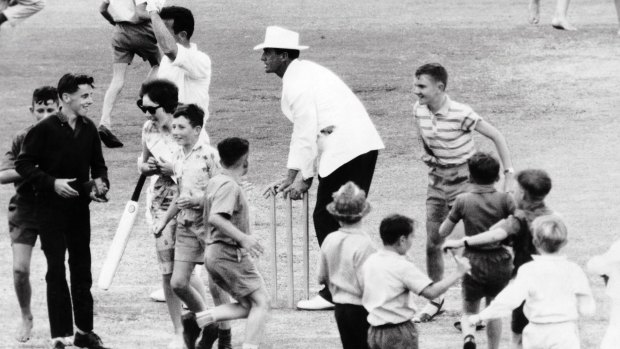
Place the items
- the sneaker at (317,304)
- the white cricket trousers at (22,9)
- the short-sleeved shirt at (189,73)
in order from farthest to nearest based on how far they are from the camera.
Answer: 1. the white cricket trousers at (22,9)
2. the short-sleeved shirt at (189,73)
3. the sneaker at (317,304)

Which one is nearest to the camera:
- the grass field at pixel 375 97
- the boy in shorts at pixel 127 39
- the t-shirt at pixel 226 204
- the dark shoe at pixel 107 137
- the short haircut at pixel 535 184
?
the short haircut at pixel 535 184

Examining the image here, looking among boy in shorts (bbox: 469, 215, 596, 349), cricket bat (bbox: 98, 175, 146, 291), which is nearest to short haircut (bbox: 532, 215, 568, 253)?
boy in shorts (bbox: 469, 215, 596, 349)

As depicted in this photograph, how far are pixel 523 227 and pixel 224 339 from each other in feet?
7.14

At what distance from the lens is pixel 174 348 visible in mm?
9375

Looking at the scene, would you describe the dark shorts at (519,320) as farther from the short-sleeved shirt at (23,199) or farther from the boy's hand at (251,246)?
the short-sleeved shirt at (23,199)

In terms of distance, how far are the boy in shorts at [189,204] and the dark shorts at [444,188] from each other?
1611 mm

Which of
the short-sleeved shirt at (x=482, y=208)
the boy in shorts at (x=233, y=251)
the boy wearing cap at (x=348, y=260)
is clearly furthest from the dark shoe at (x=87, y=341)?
the short-sleeved shirt at (x=482, y=208)

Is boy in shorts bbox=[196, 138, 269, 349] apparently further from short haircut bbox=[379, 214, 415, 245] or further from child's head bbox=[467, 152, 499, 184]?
child's head bbox=[467, 152, 499, 184]

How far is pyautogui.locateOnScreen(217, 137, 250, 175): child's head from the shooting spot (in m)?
8.65

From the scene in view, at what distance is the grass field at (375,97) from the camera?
10547 millimetres

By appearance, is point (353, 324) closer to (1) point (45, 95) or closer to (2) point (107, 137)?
(1) point (45, 95)

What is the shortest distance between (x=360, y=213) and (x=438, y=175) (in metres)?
1.94

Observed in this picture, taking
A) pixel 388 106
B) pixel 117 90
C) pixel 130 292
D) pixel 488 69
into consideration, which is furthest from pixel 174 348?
pixel 488 69

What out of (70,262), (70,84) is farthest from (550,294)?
(70,84)
